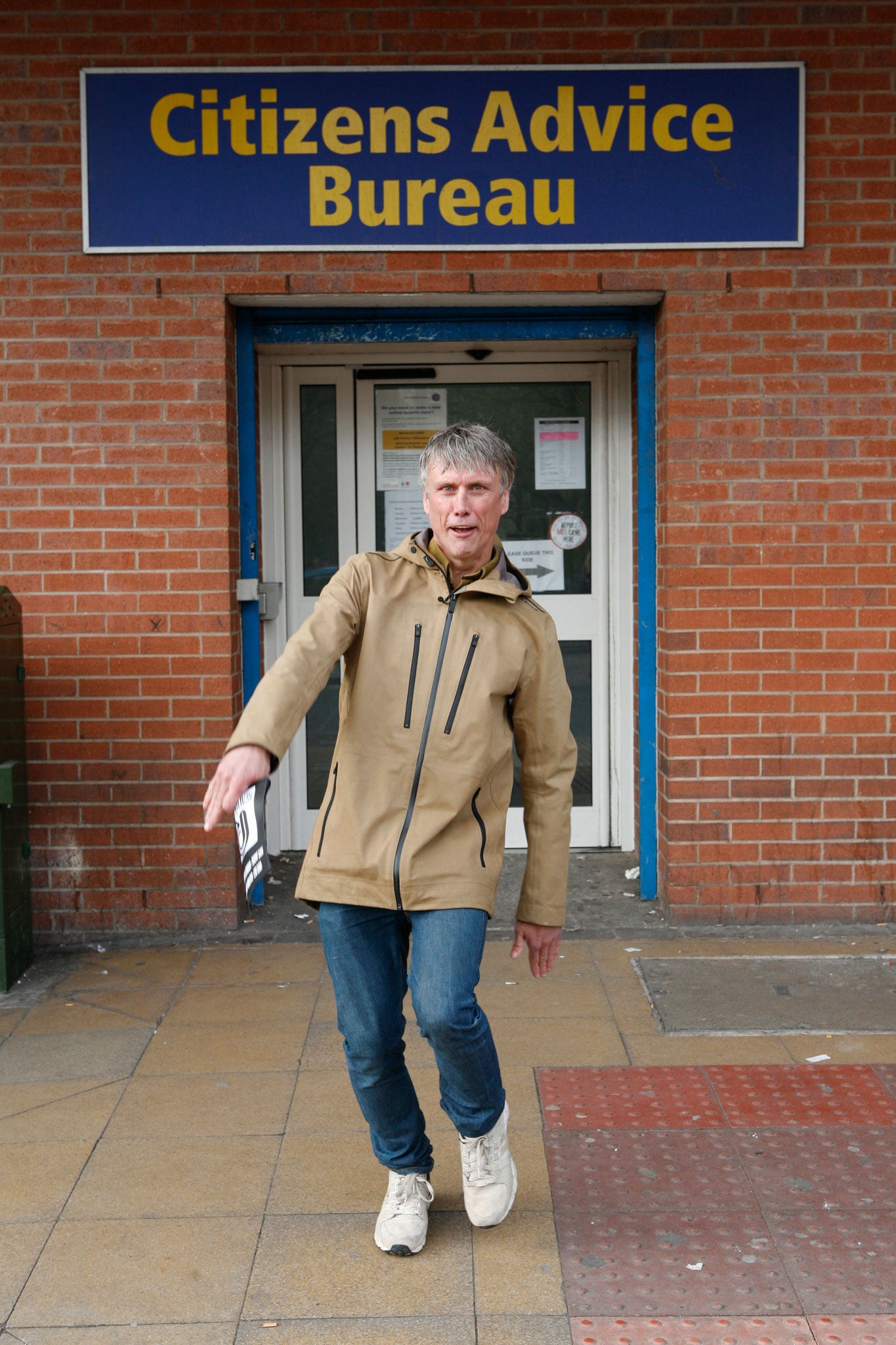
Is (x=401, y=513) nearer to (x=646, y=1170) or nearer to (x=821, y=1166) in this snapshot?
(x=646, y=1170)

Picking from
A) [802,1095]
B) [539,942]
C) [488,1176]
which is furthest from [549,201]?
[488,1176]

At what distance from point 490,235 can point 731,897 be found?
298cm

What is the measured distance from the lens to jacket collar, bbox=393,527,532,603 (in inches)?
116

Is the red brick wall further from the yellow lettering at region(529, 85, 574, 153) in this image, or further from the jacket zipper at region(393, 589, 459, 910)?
the jacket zipper at region(393, 589, 459, 910)

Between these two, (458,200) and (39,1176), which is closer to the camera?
(39,1176)

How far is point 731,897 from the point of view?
5.62 m

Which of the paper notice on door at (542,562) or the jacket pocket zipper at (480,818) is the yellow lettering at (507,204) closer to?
the paper notice on door at (542,562)

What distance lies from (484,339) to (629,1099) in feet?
11.1

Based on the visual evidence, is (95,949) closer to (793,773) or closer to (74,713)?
(74,713)

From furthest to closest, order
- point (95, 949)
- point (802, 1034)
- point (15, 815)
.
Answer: point (95, 949) → point (15, 815) → point (802, 1034)

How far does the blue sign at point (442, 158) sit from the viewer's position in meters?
5.34

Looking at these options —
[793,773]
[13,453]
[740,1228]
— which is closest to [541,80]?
[13,453]

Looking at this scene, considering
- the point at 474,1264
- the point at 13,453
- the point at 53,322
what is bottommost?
the point at 474,1264

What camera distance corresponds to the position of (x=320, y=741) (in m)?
6.57
